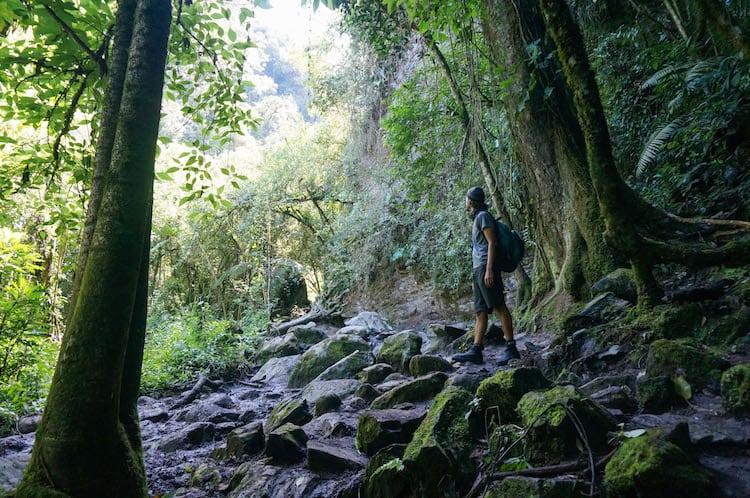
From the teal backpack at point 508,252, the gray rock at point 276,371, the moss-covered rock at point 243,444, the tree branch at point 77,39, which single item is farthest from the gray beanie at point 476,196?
the gray rock at point 276,371

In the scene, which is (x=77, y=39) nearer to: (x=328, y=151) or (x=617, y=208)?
(x=617, y=208)

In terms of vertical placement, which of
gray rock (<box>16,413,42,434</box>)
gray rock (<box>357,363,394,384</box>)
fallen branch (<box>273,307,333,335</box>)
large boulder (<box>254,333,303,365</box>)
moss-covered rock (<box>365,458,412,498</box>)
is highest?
fallen branch (<box>273,307,333,335</box>)

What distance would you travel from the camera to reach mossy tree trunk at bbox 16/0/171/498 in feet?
6.68

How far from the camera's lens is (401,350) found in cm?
577

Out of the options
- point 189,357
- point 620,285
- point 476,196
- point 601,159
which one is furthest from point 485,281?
point 189,357

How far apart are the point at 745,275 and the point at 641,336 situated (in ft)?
2.97

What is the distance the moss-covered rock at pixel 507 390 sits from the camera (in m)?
2.74

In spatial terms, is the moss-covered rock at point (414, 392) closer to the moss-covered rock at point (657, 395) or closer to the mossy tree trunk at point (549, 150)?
the moss-covered rock at point (657, 395)

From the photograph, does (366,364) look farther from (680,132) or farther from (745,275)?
(680,132)

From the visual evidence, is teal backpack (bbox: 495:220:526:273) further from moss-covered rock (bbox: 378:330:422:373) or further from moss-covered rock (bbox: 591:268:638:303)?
moss-covered rock (bbox: 378:330:422:373)

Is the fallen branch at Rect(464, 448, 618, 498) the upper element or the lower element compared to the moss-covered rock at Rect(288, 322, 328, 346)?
lower

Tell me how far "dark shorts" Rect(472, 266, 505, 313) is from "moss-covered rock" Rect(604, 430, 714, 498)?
3003 millimetres

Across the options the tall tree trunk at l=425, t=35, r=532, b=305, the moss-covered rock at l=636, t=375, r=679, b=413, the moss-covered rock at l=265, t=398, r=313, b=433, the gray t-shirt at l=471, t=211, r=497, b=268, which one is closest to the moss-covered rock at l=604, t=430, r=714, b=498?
the moss-covered rock at l=636, t=375, r=679, b=413

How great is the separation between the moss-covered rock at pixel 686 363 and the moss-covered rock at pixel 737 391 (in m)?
0.25
